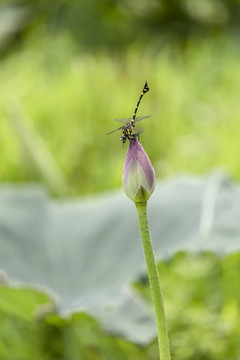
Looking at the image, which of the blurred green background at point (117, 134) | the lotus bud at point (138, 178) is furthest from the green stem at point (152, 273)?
the blurred green background at point (117, 134)

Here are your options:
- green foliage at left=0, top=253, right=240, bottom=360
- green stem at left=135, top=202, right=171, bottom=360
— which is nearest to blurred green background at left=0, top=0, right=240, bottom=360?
green foliage at left=0, top=253, right=240, bottom=360

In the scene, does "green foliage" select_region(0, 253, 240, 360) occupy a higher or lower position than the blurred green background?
lower

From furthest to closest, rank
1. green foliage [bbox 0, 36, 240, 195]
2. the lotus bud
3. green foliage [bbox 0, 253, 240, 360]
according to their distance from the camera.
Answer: green foliage [bbox 0, 36, 240, 195], green foliage [bbox 0, 253, 240, 360], the lotus bud

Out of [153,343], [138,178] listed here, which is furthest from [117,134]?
[138,178]

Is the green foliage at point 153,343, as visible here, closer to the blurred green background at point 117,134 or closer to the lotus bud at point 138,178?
the blurred green background at point 117,134

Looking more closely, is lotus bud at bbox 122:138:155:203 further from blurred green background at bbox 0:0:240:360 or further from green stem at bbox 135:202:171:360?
blurred green background at bbox 0:0:240:360

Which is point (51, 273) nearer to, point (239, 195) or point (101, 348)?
point (101, 348)

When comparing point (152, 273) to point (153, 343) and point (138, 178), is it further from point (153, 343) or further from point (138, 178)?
point (153, 343)

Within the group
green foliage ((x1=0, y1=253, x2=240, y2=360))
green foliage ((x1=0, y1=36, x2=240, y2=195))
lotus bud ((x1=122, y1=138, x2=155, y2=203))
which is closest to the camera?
lotus bud ((x1=122, y1=138, x2=155, y2=203))

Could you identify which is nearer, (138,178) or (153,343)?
(138,178)
